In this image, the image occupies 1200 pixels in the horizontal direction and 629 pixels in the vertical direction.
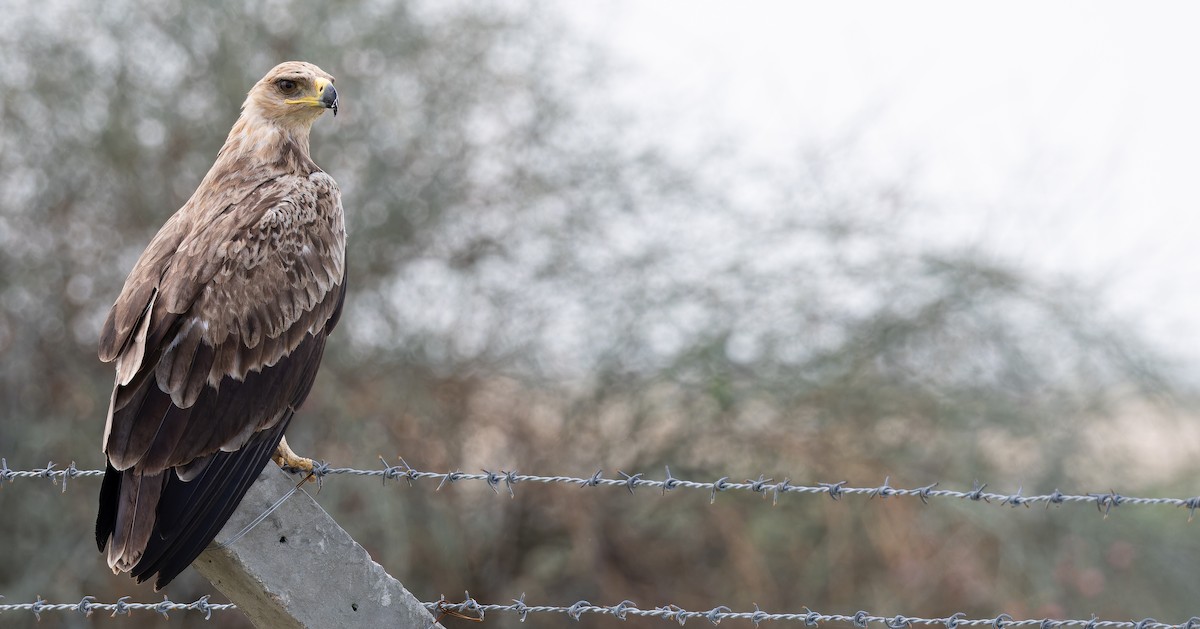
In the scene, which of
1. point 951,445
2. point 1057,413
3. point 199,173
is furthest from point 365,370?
point 1057,413

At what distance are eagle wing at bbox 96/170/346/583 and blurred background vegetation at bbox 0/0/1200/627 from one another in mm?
4063

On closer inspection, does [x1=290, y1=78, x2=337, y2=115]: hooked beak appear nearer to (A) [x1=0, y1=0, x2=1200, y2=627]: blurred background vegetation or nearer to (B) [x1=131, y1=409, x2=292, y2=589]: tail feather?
(B) [x1=131, y1=409, x2=292, y2=589]: tail feather

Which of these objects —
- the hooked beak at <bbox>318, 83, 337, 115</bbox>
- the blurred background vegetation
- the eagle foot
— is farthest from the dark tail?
the blurred background vegetation

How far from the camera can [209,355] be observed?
317cm

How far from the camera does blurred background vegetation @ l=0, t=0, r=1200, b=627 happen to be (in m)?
7.49

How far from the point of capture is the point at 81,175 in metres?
7.55

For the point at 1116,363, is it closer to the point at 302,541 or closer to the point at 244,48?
the point at 244,48

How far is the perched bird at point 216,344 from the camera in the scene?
112 inches

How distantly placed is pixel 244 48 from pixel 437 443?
8.82 ft

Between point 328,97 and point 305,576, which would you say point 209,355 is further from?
point 328,97

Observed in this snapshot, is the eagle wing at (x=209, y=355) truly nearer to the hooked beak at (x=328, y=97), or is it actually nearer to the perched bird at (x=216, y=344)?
the perched bird at (x=216, y=344)

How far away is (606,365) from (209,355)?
4613 millimetres

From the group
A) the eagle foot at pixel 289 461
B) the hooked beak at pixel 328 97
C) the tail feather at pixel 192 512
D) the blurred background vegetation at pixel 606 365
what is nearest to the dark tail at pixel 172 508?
the tail feather at pixel 192 512

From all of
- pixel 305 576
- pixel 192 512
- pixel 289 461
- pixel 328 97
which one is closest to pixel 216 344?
pixel 289 461
